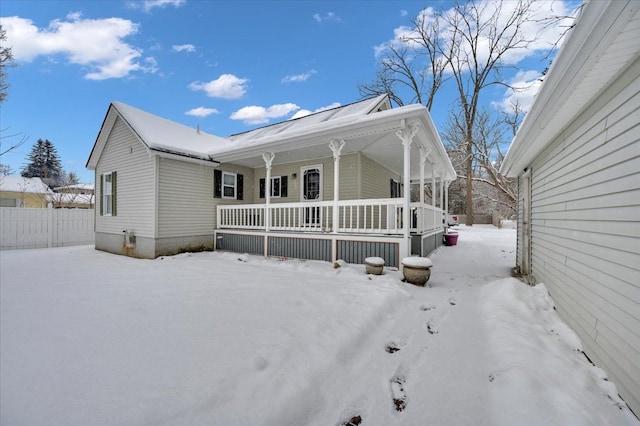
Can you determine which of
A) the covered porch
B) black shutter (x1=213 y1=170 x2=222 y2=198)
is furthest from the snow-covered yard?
black shutter (x1=213 y1=170 x2=222 y2=198)

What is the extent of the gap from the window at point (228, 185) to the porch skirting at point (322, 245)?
1796 millimetres

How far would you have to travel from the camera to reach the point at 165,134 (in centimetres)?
936

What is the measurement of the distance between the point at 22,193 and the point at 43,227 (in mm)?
17178

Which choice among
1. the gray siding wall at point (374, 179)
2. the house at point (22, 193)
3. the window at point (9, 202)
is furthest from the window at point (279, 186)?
the window at point (9, 202)

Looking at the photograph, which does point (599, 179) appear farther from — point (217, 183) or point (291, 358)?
point (217, 183)

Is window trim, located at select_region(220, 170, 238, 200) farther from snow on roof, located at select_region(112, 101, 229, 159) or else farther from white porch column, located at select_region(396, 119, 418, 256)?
white porch column, located at select_region(396, 119, 418, 256)

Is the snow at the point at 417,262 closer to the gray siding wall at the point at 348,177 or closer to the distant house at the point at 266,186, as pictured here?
the distant house at the point at 266,186

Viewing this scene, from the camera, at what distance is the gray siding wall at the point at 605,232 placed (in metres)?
2.08

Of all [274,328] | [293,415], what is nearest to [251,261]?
[274,328]

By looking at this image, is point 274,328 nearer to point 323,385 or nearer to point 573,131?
point 323,385

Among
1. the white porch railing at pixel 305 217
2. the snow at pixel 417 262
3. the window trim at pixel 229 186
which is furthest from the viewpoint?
the window trim at pixel 229 186

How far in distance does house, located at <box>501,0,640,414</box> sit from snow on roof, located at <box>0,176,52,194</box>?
3291 cm

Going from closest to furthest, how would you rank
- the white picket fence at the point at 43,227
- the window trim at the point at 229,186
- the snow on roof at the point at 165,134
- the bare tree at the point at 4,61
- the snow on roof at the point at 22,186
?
1. the snow on roof at the point at 165,134
2. the bare tree at the point at 4,61
3. the window trim at the point at 229,186
4. the white picket fence at the point at 43,227
5. the snow on roof at the point at 22,186

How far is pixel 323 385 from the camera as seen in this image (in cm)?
223
